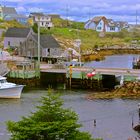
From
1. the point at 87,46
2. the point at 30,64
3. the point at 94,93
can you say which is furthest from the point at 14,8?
the point at 94,93

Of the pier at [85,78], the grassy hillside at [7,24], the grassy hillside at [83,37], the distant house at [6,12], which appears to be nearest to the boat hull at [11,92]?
the pier at [85,78]

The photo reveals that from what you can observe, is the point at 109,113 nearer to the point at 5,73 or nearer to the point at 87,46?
the point at 5,73

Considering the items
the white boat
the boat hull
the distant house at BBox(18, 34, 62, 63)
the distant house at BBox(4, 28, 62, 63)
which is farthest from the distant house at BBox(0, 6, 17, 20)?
the boat hull

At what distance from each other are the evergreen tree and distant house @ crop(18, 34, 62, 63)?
72880 mm

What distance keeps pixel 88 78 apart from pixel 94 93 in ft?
21.1

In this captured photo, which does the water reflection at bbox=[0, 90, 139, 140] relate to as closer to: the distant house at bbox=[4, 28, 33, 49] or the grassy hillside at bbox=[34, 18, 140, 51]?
the distant house at bbox=[4, 28, 33, 49]

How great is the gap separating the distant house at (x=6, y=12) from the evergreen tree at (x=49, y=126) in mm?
135713

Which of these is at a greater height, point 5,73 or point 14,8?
point 14,8

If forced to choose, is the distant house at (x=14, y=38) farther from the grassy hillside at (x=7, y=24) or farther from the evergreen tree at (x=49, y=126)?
A: the evergreen tree at (x=49, y=126)

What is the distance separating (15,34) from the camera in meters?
110

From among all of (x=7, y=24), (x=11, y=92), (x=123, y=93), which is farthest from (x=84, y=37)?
(x=11, y=92)

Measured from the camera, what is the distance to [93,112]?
160 feet

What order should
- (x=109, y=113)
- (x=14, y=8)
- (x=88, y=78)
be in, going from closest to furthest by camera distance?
(x=109, y=113)
(x=88, y=78)
(x=14, y=8)

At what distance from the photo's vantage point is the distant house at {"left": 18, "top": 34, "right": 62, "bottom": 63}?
95000 millimetres
